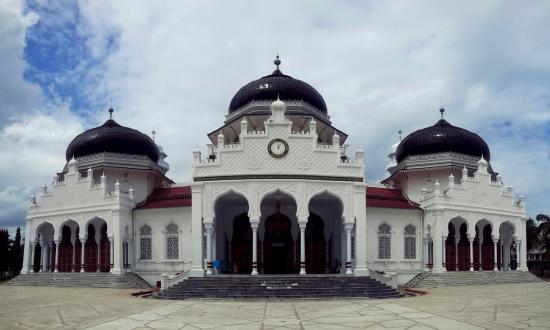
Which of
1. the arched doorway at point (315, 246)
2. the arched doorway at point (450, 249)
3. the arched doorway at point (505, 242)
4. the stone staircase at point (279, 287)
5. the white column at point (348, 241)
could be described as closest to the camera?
the stone staircase at point (279, 287)

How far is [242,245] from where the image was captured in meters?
27.3

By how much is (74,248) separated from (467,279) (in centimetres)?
2128

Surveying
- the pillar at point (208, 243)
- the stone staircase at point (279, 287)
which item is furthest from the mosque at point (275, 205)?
the stone staircase at point (279, 287)

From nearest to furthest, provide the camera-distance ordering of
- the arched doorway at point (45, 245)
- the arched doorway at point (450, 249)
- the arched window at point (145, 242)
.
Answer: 1. the arched window at point (145, 242)
2. the arched doorway at point (450, 249)
3. the arched doorway at point (45, 245)

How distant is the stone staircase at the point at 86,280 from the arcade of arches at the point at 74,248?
66 centimetres

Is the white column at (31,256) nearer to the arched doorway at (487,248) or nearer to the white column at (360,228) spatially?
A: the white column at (360,228)

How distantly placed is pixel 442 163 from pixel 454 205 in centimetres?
311

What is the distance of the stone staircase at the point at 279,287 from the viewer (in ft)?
66.0

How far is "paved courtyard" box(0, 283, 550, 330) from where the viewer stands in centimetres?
1281

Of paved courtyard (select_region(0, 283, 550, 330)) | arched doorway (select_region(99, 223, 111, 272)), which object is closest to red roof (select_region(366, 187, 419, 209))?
paved courtyard (select_region(0, 283, 550, 330))

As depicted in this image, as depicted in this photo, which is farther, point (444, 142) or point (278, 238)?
point (444, 142)

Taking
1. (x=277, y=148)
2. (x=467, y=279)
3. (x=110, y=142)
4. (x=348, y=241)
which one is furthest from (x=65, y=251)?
(x=467, y=279)

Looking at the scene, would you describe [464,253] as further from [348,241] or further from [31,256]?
[31,256]

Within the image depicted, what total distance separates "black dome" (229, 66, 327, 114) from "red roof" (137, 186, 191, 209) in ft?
19.2
